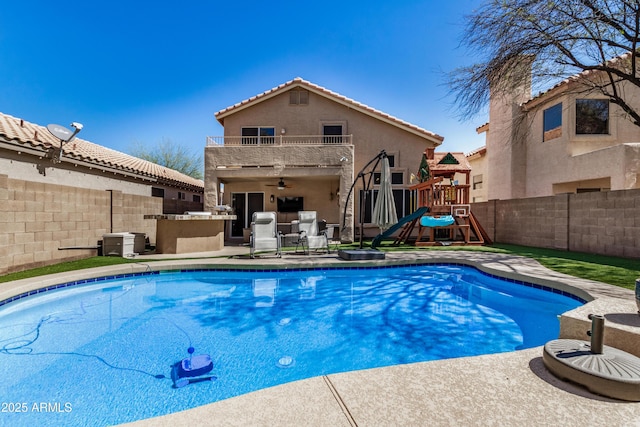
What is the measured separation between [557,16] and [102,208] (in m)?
14.0

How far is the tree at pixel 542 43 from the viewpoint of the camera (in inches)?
280

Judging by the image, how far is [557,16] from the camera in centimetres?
724

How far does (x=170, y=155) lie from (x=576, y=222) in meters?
33.5

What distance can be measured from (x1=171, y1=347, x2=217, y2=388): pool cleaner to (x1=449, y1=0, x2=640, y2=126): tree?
9.91m

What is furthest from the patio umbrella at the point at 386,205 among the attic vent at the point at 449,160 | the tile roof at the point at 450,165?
the attic vent at the point at 449,160

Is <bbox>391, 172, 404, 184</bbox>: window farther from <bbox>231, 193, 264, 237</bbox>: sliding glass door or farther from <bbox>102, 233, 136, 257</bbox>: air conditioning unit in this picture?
<bbox>102, 233, 136, 257</bbox>: air conditioning unit

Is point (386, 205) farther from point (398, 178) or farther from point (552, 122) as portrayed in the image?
point (552, 122)

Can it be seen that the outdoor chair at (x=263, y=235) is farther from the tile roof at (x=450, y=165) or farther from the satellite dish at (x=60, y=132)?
the tile roof at (x=450, y=165)

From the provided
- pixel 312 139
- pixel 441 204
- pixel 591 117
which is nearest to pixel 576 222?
pixel 441 204

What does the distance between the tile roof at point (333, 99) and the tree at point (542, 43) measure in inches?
210

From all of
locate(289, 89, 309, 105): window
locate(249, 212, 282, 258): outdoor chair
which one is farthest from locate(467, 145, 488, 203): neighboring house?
locate(249, 212, 282, 258): outdoor chair

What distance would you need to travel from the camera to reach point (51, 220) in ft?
24.3

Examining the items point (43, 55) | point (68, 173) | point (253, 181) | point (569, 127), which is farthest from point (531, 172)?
point (43, 55)

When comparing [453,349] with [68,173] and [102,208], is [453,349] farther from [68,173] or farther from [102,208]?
[68,173]
